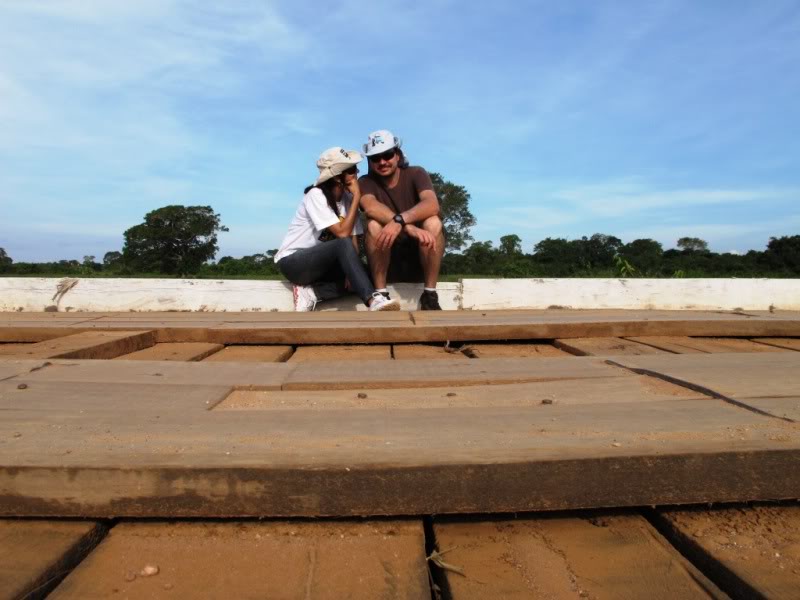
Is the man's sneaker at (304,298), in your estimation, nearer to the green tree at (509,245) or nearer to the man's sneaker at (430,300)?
the man's sneaker at (430,300)

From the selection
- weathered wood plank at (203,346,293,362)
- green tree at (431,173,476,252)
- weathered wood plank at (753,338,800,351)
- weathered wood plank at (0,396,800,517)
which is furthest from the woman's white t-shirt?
green tree at (431,173,476,252)

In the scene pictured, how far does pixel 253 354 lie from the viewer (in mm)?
2424

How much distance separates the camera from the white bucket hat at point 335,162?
13.5 ft

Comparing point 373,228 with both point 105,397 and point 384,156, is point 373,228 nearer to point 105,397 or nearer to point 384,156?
point 384,156

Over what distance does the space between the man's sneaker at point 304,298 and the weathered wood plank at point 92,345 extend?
4.77 ft

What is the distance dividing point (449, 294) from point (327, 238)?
0.91 m

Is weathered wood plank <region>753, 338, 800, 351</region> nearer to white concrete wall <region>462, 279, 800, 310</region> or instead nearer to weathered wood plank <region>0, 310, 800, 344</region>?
weathered wood plank <region>0, 310, 800, 344</region>

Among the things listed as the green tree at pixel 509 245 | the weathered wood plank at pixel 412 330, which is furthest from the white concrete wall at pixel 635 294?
the green tree at pixel 509 245

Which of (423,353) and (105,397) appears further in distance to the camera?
(423,353)

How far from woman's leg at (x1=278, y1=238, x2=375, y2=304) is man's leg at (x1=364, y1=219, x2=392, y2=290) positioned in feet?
0.26

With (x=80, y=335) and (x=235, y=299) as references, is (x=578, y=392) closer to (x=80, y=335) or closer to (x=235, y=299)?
(x=80, y=335)

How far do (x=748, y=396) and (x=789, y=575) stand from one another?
619 millimetres

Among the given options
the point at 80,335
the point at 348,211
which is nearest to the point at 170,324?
the point at 80,335

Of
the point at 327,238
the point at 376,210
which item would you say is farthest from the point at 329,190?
the point at 376,210
